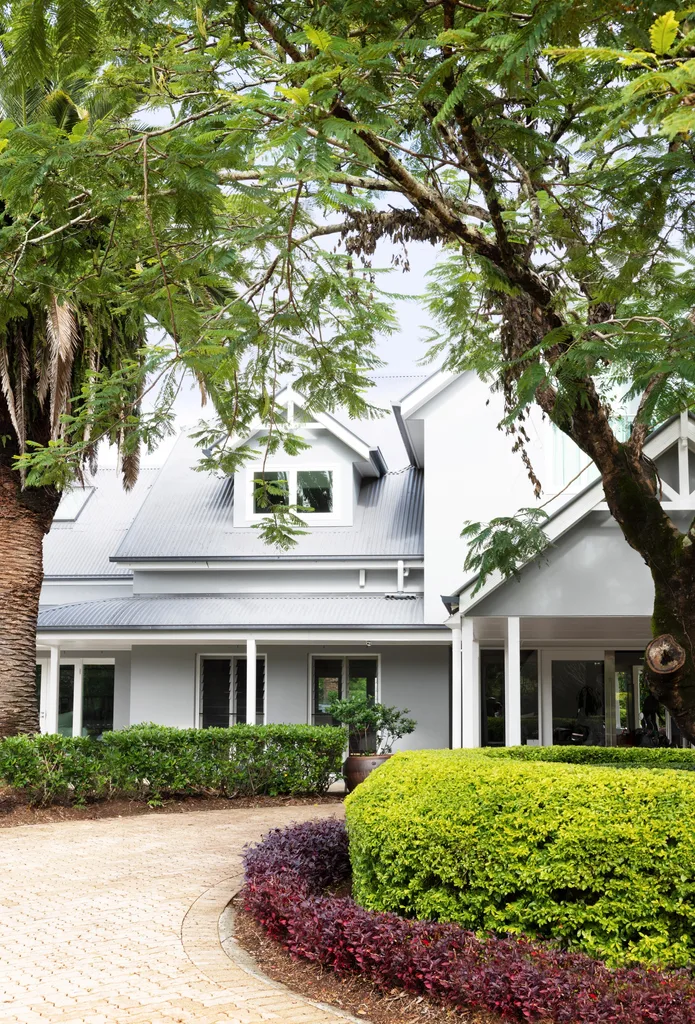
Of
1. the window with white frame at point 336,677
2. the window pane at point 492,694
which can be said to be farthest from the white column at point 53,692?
the window pane at point 492,694

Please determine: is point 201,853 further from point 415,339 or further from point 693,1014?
point 693,1014

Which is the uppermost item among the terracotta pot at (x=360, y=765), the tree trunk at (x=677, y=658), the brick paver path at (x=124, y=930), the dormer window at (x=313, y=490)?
the dormer window at (x=313, y=490)

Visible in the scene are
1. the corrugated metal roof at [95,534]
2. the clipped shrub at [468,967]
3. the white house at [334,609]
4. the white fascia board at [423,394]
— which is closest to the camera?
the clipped shrub at [468,967]

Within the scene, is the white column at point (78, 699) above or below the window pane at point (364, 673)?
below

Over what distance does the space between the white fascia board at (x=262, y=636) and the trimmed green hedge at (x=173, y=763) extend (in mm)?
2436

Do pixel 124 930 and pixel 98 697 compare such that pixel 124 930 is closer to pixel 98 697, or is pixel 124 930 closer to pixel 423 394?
pixel 423 394

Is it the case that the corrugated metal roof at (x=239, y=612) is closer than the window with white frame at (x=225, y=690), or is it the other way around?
the corrugated metal roof at (x=239, y=612)

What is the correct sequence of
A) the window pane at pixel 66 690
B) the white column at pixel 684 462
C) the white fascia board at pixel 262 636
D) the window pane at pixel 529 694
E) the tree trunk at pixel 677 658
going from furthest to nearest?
the window pane at pixel 66 690, the window pane at pixel 529 694, the white fascia board at pixel 262 636, the white column at pixel 684 462, the tree trunk at pixel 677 658

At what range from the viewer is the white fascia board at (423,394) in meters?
20.1

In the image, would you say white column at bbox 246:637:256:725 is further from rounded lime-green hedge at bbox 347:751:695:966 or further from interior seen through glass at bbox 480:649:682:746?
rounded lime-green hedge at bbox 347:751:695:966

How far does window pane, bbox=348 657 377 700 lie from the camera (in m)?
21.2

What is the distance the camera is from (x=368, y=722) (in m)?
17.7

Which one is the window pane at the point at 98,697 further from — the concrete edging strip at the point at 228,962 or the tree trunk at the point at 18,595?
the concrete edging strip at the point at 228,962

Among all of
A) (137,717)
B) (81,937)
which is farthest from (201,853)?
(137,717)
